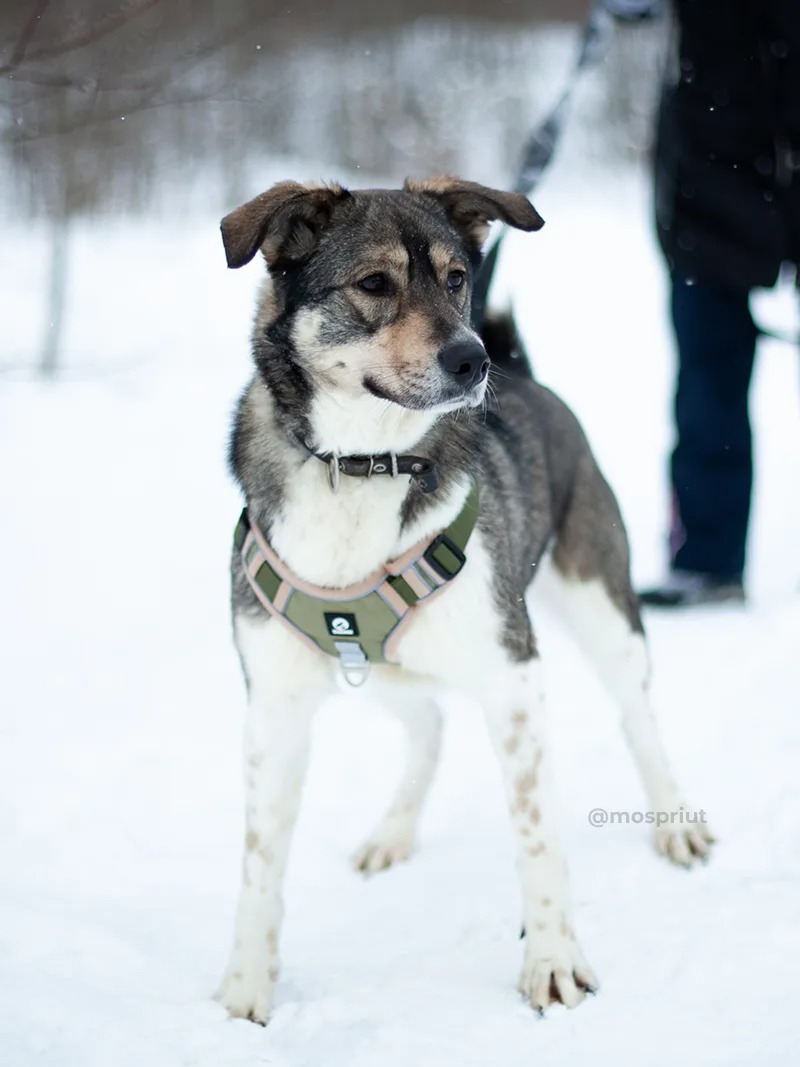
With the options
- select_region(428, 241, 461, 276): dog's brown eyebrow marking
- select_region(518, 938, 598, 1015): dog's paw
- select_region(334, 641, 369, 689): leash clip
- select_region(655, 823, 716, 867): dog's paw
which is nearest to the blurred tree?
select_region(428, 241, 461, 276): dog's brown eyebrow marking

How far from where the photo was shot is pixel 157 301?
29.1 ft

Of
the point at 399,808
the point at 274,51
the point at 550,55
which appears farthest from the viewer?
the point at 550,55

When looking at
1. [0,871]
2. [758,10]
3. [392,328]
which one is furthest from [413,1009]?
[758,10]

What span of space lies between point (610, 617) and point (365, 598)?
104cm

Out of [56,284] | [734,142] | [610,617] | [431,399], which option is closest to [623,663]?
[610,617]

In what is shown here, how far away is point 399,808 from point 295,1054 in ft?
3.22

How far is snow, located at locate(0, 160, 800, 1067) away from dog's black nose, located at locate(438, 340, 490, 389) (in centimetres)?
140

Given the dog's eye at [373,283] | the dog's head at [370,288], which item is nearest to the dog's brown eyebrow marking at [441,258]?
the dog's head at [370,288]

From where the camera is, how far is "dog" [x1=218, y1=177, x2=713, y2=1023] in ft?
7.95

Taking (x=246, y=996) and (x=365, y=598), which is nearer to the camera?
(x=365, y=598)

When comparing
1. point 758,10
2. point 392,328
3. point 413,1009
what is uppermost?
point 758,10

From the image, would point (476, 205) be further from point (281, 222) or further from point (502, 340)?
point (502, 340)

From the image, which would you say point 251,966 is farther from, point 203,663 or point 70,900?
point 203,663

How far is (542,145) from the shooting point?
3.63 meters
